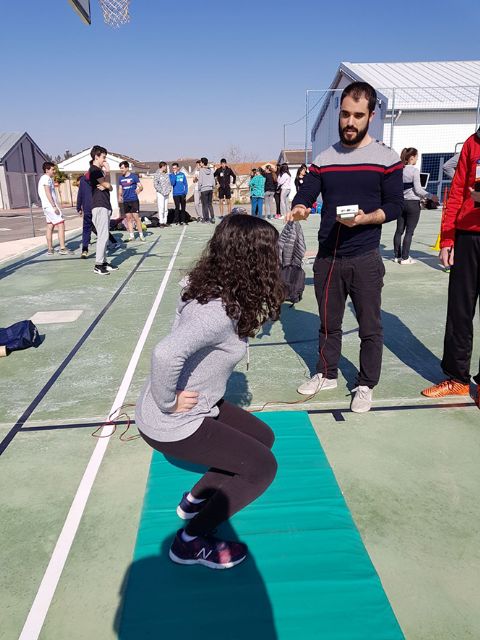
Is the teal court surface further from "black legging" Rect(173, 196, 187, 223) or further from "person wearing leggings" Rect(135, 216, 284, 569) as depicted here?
"black legging" Rect(173, 196, 187, 223)

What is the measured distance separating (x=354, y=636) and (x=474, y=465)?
143 centimetres

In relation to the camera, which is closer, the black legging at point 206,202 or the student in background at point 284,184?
the student in background at point 284,184

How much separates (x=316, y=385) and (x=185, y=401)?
2030 millimetres

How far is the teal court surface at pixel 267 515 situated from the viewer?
1.89 m

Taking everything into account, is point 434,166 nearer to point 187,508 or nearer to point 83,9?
point 83,9

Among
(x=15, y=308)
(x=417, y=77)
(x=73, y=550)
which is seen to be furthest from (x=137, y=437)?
(x=417, y=77)

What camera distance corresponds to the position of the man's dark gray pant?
10.9ft

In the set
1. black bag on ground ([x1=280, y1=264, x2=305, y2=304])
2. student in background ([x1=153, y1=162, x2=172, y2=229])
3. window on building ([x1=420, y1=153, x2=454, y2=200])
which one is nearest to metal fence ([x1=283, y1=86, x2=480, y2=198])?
window on building ([x1=420, y1=153, x2=454, y2=200])

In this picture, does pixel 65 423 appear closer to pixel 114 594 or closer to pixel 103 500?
pixel 103 500

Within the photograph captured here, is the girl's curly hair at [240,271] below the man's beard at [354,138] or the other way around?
below

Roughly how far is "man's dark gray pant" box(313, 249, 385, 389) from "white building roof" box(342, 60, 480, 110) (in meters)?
19.9

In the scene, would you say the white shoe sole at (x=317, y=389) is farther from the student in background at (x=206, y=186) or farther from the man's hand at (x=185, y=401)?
the student in background at (x=206, y=186)

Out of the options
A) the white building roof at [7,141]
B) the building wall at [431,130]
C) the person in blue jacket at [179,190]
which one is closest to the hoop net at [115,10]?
the person in blue jacket at [179,190]

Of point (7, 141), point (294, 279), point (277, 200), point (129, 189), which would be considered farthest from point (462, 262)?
point (7, 141)
